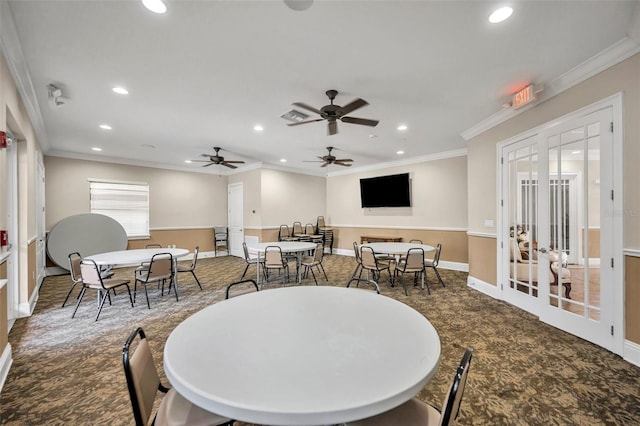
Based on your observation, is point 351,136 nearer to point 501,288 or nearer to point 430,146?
point 430,146

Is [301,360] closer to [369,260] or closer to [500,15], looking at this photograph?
[500,15]

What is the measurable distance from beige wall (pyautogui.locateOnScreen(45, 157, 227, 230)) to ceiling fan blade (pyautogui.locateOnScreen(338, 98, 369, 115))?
6.14m

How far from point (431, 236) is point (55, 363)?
22.2 ft

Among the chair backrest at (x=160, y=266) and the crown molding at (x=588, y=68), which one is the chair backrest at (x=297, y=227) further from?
the crown molding at (x=588, y=68)

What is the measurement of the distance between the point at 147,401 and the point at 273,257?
3.44 metres

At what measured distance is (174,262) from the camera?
4211mm

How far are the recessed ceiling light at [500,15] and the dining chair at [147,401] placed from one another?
9.92 feet

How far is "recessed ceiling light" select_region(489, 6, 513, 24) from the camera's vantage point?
198cm

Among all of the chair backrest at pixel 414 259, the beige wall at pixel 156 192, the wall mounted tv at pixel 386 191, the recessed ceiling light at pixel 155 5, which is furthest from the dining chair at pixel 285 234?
the recessed ceiling light at pixel 155 5

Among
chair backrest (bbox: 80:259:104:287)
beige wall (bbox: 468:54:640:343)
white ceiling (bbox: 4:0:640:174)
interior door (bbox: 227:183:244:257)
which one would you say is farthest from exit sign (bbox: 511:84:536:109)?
interior door (bbox: 227:183:244:257)

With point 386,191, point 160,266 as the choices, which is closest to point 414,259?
point 386,191

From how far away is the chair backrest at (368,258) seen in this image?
437 centimetres

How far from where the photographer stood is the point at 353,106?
3098 millimetres

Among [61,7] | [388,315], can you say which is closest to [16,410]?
[388,315]
